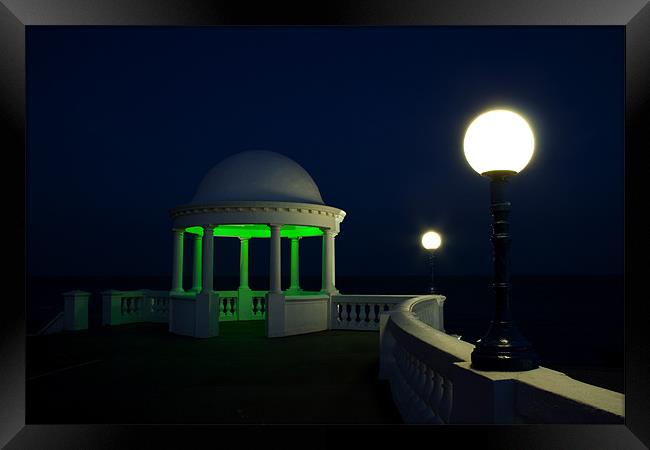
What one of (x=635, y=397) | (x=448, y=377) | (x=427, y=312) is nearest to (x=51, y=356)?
(x=427, y=312)

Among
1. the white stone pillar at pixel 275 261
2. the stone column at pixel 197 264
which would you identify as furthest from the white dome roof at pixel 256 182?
the stone column at pixel 197 264

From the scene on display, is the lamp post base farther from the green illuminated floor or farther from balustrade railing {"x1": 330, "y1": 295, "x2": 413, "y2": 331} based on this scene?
balustrade railing {"x1": 330, "y1": 295, "x2": 413, "y2": 331}

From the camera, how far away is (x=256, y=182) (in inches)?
678

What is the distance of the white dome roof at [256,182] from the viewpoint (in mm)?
16969

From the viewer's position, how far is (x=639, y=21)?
224 inches

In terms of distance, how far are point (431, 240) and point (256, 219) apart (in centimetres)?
816

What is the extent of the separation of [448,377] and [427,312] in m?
10.6

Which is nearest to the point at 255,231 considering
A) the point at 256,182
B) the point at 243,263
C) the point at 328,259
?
the point at 243,263

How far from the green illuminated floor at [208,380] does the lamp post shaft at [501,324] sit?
Answer: 3.32m

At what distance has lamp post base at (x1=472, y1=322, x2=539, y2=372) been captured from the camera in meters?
4.33

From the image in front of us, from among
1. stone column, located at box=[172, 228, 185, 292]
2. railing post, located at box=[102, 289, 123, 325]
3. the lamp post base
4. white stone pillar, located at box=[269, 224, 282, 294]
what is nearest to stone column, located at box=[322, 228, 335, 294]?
white stone pillar, located at box=[269, 224, 282, 294]

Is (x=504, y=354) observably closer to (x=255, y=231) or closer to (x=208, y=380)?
(x=208, y=380)

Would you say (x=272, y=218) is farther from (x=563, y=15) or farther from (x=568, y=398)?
(x=568, y=398)

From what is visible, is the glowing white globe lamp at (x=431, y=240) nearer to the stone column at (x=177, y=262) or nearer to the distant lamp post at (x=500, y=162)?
the stone column at (x=177, y=262)
